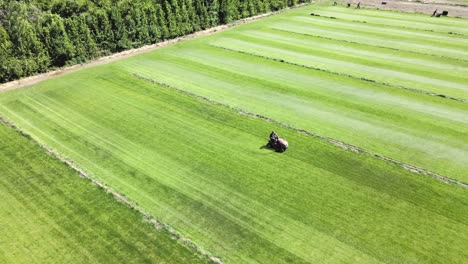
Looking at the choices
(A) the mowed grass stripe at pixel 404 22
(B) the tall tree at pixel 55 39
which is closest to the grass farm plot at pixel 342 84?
(A) the mowed grass stripe at pixel 404 22

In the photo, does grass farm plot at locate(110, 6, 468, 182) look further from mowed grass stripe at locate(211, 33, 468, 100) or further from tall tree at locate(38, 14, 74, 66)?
tall tree at locate(38, 14, 74, 66)

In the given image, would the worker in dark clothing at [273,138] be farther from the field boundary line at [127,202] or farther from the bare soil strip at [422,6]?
the bare soil strip at [422,6]

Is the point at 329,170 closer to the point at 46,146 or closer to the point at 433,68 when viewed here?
the point at 46,146

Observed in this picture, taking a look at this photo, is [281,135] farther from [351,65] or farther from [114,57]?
[114,57]

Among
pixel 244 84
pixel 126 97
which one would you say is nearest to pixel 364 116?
pixel 244 84

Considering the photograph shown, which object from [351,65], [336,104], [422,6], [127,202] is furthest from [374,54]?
[127,202]

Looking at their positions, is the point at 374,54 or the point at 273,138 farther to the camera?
the point at 374,54
